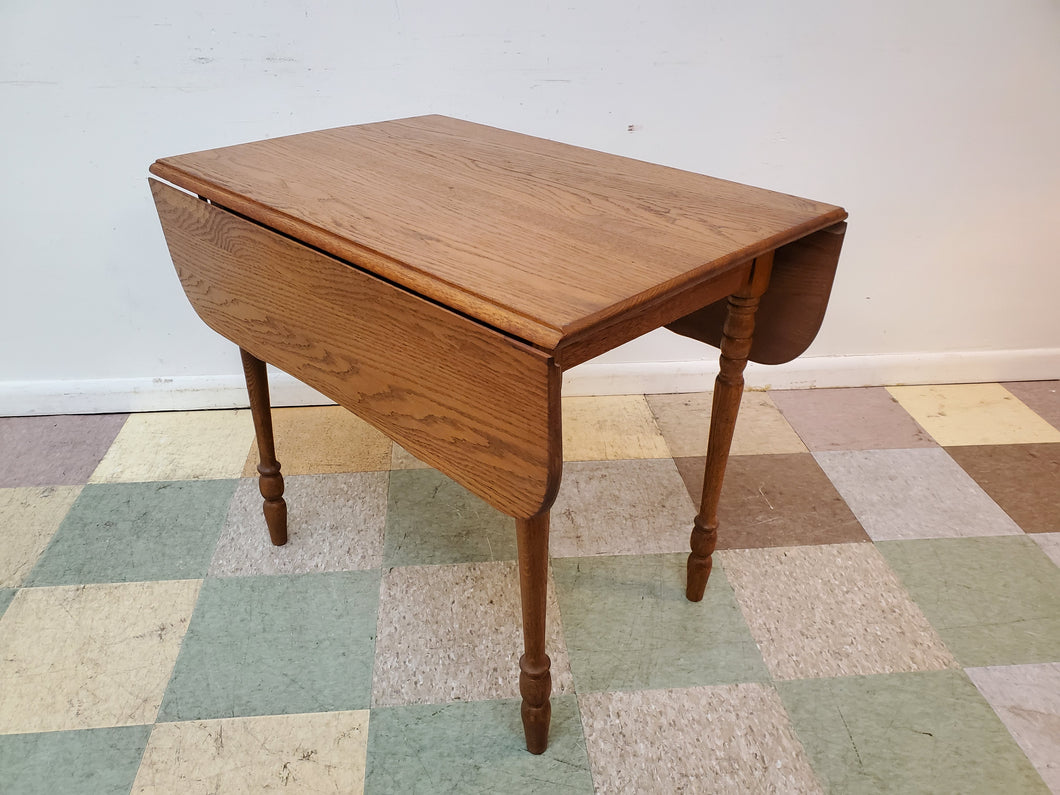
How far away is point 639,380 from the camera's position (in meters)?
2.26

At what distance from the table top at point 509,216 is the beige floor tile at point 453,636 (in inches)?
29.6

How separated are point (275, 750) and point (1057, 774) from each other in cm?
121

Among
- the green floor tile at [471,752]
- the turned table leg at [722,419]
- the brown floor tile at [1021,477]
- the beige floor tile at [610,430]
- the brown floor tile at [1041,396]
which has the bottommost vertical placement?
the beige floor tile at [610,430]

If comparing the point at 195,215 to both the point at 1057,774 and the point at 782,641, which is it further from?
the point at 1057,774

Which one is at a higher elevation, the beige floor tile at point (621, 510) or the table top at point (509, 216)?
the table top at point (509, 216)

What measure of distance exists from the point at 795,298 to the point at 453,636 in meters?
0.85

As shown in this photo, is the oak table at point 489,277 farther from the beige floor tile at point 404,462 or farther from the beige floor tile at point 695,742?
the beige floor tile at point 404,462

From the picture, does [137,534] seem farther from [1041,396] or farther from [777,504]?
[1041,396]

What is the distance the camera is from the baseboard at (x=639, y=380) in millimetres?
2172

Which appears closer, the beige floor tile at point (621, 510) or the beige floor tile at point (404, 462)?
the beige floor tile at point (621, 510)

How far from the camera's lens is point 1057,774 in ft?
3.98

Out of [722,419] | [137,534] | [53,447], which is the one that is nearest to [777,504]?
[722,419]

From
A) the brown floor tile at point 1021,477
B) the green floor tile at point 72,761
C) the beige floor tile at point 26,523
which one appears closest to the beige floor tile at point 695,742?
the green floor tile at point 72,761

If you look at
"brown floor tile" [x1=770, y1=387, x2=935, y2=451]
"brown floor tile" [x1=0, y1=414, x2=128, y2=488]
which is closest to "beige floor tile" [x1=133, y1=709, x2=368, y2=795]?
"brown floor tile" [x1=0, y1=414, x2=128, y2=488]
